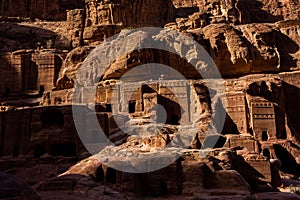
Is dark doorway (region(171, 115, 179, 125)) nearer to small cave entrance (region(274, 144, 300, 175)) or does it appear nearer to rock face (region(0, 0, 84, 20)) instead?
small cave entrance (region(274, 144, 300, 175))

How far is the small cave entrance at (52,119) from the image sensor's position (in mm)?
41638

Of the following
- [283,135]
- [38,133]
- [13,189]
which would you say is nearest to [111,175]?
[38,133]

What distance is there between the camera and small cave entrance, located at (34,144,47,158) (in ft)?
132

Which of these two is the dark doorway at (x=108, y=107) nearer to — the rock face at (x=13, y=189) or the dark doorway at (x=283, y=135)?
the dark doorway at (x=283, y=135)

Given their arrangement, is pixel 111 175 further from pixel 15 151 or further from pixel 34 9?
pixel 34 9

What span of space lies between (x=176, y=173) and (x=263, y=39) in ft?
95.1

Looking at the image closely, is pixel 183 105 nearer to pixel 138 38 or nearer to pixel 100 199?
pixel 138 38

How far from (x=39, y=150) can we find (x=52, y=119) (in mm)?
3779

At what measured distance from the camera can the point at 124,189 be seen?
98.7 ft

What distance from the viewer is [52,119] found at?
42969mm

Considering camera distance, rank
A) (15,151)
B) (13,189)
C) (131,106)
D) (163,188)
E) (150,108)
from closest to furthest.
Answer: (13,189)
(163,188)
(15,151)
(150,108)
(131,106)

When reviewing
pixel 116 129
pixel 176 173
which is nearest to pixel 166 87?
pixel 116 129

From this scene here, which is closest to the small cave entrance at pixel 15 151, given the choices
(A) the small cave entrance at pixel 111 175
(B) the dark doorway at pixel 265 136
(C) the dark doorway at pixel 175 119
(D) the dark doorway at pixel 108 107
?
(D) the dark doorway at pixel 108 107

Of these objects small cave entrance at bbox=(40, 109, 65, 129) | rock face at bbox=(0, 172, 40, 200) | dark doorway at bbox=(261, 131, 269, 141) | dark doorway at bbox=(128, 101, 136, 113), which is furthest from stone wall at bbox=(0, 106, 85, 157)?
rock face at bbox=(0, 172, 40, 200)
